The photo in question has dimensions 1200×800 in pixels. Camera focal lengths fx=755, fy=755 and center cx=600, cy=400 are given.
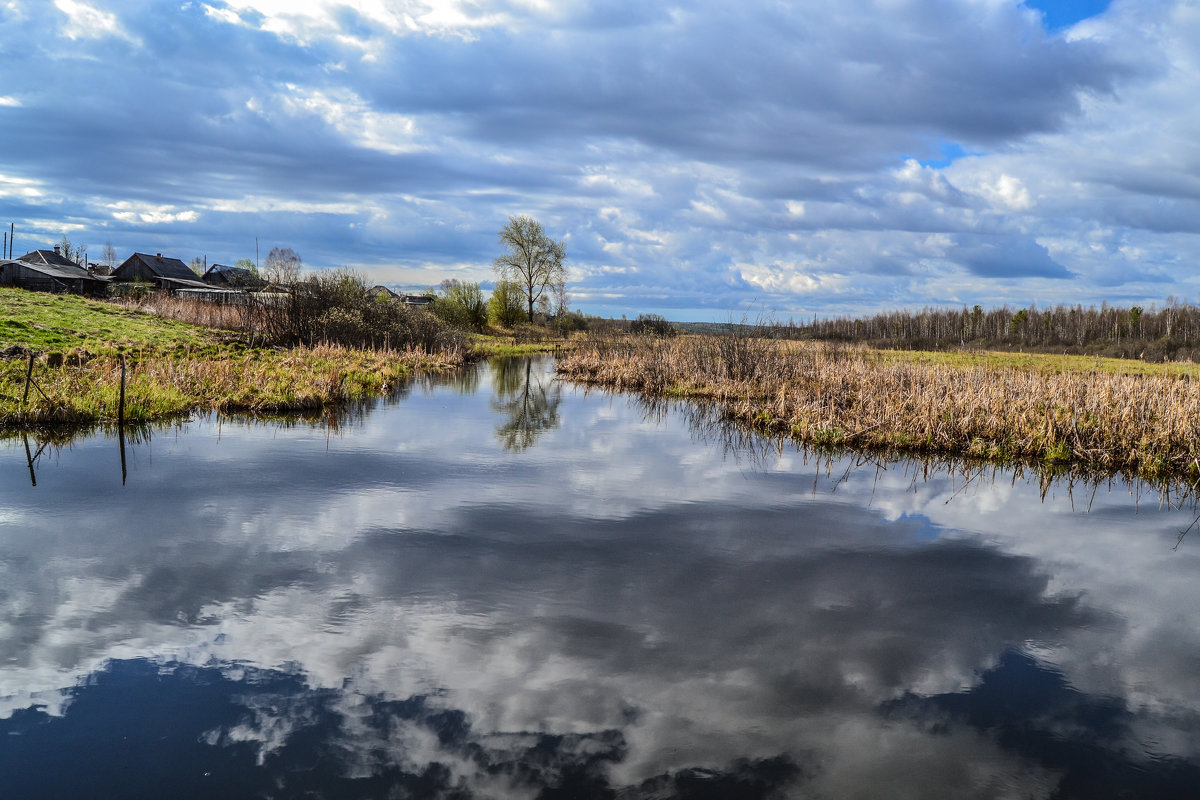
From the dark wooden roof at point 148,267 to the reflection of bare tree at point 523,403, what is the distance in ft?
197

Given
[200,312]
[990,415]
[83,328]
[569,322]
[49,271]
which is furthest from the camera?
[569,322]

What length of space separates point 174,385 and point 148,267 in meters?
73.6

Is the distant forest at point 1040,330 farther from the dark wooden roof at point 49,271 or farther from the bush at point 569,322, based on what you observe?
the dark wooden roof at point 49,271

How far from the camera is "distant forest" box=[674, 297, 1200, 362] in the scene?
232 feet

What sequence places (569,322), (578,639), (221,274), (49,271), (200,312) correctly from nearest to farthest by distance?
(578,639) → (200,312) → (49,271) → (569,322) → (221,274)

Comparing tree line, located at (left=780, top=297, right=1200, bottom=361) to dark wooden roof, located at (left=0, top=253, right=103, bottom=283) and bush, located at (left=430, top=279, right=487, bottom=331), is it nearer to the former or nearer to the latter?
bush, located at (left=430, top=279, right=487, bottom=331)

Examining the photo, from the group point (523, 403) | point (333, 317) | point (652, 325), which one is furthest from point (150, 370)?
point (652, 325)

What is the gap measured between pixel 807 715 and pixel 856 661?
119cm

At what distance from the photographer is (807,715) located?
5863 millimetres

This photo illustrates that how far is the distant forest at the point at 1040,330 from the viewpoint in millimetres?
70625

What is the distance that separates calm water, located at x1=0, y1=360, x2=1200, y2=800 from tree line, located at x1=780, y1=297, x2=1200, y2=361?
→ 65.8 metres

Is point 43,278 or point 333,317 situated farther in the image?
point 43,278

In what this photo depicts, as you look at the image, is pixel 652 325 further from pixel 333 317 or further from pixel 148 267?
pixel 148 267

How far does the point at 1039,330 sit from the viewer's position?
83000 millimetres
